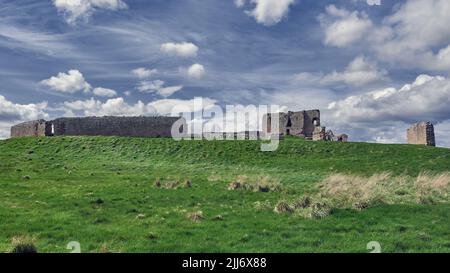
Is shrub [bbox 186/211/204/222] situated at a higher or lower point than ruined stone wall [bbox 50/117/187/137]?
lower

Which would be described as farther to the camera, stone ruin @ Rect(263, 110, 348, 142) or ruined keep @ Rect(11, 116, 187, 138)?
stone ruin @ Rect(263, 110, 348, 142)

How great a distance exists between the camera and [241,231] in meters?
15.4

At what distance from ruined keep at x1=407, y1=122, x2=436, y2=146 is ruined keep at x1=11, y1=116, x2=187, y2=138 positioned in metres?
37.5

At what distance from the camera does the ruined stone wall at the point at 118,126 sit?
2837 inches

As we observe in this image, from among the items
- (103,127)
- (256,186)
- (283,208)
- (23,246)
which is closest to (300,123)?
(103,127)

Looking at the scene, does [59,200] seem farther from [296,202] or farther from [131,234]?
[296,202]

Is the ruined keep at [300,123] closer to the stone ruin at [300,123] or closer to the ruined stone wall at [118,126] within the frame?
the stone ruin at [300,123]

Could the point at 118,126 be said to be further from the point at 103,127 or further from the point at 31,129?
the point at 31,129

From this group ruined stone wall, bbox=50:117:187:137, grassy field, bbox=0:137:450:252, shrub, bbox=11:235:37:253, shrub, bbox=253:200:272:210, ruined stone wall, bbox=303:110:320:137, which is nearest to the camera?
shrub, bbox=11:235:37:253

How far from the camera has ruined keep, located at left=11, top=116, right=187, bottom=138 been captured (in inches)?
2694

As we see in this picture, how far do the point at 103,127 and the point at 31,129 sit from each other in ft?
36.4

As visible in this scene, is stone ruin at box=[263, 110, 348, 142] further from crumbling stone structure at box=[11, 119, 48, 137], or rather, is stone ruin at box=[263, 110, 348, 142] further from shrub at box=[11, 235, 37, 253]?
shrub at box=[11, 235, 37, 253]

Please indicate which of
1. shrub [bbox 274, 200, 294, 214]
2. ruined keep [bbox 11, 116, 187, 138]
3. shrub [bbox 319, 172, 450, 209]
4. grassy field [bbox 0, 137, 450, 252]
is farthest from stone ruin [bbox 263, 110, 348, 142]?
shrub [bbox 274, 200, 294, 214]
